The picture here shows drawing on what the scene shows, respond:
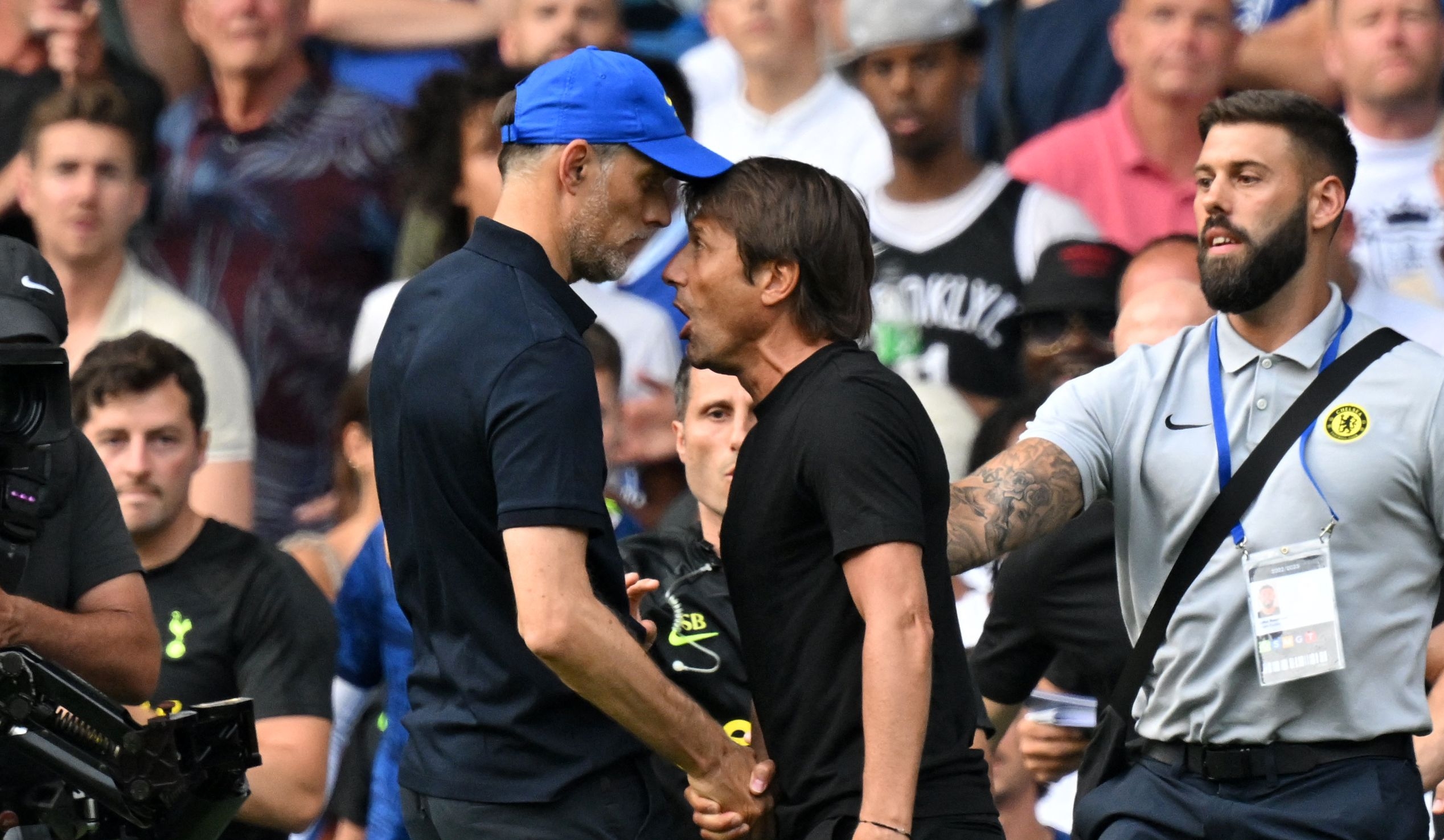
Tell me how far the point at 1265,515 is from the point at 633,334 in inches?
124

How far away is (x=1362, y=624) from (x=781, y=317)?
126cm

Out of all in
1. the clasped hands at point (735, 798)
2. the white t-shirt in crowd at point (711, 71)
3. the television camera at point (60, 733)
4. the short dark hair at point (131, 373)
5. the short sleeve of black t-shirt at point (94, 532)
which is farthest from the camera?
the white t-shirt in crowd at point (711, 71)

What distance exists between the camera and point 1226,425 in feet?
12.5

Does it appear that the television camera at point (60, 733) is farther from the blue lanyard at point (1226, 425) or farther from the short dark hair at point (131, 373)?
the blue lanyard at point (1226, 425)

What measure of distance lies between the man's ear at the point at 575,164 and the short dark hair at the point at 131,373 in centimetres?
232

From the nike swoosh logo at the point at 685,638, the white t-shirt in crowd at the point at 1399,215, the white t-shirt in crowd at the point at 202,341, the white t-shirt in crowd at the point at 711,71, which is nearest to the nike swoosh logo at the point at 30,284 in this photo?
the nike swoosh logo at the point at 685,638

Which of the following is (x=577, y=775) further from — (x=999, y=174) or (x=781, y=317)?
(x=999, y=174)

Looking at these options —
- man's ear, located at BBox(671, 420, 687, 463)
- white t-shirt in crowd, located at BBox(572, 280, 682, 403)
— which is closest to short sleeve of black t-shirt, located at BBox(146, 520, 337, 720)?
man's ear, located at BBox(671, 420, 687, 463)

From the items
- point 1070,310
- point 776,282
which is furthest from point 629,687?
point 1070,310

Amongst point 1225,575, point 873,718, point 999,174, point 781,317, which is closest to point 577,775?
point 873,718

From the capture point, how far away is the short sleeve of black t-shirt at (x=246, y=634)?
482cm

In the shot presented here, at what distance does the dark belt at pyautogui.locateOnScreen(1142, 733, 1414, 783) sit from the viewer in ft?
12.1

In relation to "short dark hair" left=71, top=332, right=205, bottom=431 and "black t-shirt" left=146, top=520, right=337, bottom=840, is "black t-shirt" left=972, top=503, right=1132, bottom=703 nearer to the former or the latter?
"black t-shirt" left=146, top=520, right=337, bottom=840

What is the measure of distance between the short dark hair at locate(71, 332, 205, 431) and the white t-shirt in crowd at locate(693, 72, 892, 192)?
202 centimetres
